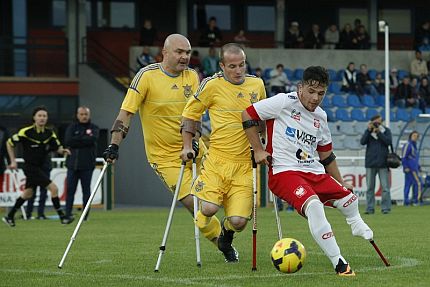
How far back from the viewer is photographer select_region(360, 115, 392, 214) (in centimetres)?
2331

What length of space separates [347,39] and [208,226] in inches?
1020

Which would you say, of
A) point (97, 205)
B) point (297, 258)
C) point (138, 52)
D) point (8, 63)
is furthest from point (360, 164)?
point (297, 258)

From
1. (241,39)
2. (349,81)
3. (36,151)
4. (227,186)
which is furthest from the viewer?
(241,39)

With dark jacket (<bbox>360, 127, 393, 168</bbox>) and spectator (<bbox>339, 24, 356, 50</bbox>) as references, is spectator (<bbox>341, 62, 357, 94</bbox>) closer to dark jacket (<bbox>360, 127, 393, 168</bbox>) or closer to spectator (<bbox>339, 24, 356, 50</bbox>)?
spectator (<bbox>339, 24, 356, 50</bbox>)

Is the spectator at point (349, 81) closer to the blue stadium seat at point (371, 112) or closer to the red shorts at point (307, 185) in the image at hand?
the blue stadium seat at point (371, 112)

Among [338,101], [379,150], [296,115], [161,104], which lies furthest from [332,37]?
[296,115]

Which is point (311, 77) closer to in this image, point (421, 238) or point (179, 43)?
point (179, 43)

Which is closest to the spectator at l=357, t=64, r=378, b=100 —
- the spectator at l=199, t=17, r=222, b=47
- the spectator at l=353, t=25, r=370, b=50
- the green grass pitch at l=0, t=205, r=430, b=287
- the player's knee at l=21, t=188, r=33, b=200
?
the spectator at l=353, t=25, r=370, b=50

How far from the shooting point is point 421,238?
14.8 metres

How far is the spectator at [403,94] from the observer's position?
112 ft

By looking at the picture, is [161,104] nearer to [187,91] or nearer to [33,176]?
[187,91]

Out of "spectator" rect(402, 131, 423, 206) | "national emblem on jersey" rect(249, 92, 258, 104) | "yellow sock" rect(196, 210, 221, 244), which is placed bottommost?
"spectator" rect(402, 131, 423, 206)

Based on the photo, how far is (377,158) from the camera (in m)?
23.5

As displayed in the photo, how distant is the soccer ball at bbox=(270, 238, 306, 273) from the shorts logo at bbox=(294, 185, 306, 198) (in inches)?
17.8
